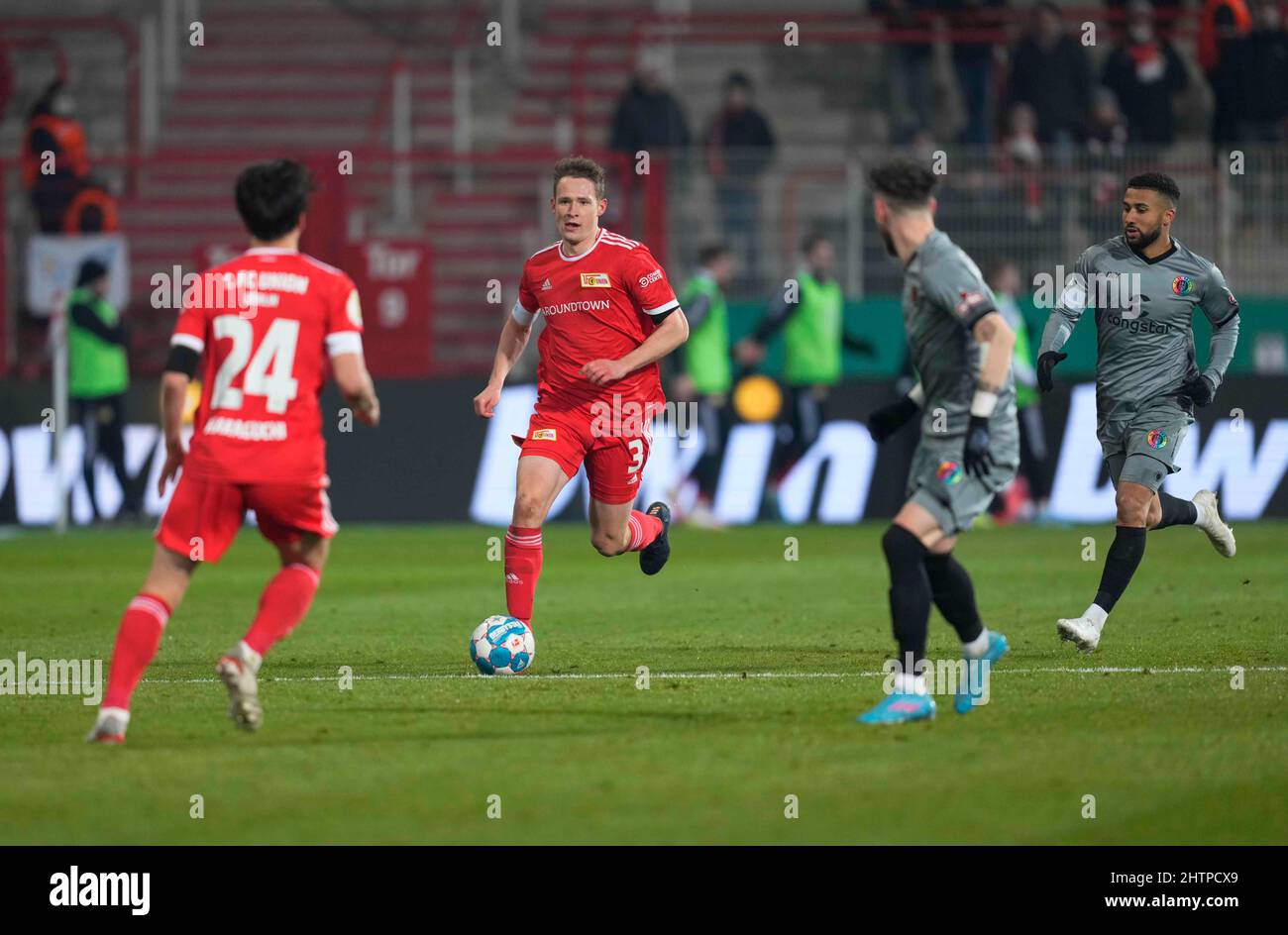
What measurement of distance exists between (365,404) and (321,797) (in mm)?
1496

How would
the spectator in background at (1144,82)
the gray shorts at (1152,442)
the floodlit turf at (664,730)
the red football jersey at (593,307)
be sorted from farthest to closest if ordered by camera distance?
the spectator in background at (1144,82) < the gray shorts at (1152,442) < the red football jersey at (593,307) < the floodlit turf at (664,730)

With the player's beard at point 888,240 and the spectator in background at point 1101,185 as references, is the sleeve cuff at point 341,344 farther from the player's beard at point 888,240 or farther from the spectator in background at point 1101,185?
the spectator in background at point 1101,185

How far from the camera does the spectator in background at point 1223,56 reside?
68.3ft

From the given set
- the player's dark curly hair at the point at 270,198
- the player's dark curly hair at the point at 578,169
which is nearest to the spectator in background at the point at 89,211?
the player's dark curly hair at the point at 578,169

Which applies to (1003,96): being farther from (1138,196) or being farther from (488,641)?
(488,641)

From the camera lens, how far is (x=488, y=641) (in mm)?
8898

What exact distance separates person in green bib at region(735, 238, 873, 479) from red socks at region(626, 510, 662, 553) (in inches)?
353

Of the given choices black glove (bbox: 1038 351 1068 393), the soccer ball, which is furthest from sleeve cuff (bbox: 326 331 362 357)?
black glove (bbox: 1038 351 1068 393)

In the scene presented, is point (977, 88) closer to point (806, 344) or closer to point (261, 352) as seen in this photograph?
point (806, 344)

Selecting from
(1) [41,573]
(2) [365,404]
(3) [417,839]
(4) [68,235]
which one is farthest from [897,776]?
(4) [68,235]

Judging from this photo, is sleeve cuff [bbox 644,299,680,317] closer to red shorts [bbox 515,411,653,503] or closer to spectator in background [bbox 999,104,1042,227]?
red shorts [bbox 515,411,653,503]

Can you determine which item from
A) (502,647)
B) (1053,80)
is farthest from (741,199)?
(502,647)

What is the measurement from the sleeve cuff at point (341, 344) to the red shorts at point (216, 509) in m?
0.47
